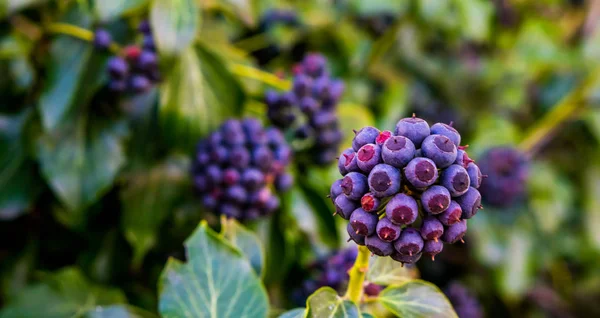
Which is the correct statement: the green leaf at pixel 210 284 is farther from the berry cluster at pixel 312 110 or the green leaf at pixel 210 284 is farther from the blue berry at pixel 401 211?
the berry cluster at pixel 312 110

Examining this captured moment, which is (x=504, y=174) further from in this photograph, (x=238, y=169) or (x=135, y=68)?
(x=135, y=68)

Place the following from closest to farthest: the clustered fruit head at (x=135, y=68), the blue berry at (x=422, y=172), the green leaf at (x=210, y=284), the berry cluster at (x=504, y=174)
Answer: the blue berry at (x=422, y=172)
the green leaf at (x=210, y=284)
the clustered fruit head at (x=135, y=68)
the berry cluster at (x=504, y=174)

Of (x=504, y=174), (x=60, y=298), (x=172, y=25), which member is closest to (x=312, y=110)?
(x=172, y=25)

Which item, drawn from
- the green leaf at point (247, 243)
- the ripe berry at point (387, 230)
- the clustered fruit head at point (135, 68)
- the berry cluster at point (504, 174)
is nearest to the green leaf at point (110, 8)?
the clustered fruit head at point (135, 68)

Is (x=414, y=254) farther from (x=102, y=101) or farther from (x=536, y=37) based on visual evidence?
(x=536, y=37)

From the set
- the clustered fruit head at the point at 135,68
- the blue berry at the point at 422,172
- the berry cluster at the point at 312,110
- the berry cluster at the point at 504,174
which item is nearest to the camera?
the blue berry at the point at 422,172

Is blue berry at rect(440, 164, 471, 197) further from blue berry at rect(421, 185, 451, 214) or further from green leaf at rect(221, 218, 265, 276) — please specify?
green leaf at rect(221, 218, 265, 276)

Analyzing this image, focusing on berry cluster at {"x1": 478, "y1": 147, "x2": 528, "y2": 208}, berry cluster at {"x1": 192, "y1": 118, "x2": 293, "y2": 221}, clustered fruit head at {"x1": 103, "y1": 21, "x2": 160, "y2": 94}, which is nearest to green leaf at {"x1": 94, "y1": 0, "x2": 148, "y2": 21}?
clustered fruit head at {"x1": 103, "y1": 21, "x2": 160, "y2": 94}
